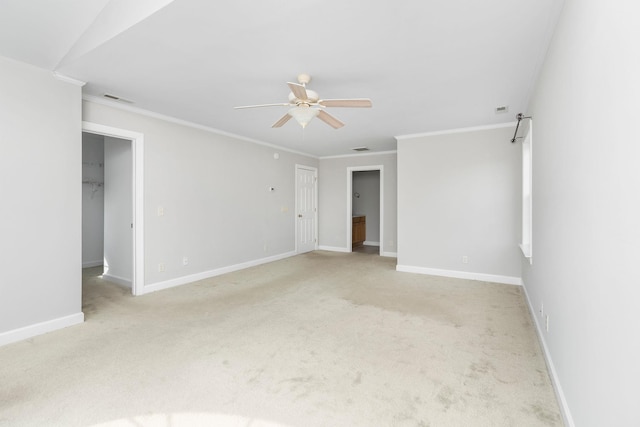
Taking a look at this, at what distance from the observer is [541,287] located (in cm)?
266

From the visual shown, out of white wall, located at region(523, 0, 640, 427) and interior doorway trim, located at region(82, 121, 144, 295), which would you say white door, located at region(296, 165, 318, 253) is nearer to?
interior doorway trim, located at region(82, 121, 144, 295)

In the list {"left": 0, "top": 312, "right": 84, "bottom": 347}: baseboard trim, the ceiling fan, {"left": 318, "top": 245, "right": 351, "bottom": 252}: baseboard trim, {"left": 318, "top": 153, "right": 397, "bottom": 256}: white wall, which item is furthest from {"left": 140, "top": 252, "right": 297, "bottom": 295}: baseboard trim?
the ceiling fan

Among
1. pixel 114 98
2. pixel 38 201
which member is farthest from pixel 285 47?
pixel 38 201

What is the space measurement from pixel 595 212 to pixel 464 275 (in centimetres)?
393

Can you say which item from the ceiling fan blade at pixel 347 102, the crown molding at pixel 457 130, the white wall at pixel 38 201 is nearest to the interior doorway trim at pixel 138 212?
the white wall at pixel 38 201

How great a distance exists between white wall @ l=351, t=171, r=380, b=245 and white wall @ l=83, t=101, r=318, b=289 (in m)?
3.14

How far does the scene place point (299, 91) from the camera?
249 cm

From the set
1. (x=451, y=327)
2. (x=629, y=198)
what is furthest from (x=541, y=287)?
(x=629, y=198)

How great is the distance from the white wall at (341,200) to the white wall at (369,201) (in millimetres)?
1501

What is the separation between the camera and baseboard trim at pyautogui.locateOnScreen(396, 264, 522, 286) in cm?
459

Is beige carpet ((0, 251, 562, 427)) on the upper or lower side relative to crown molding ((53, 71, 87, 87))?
lower

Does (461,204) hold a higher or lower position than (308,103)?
lower

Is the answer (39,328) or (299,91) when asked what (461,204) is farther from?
(39,328)

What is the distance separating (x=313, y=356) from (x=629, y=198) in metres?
2.14
